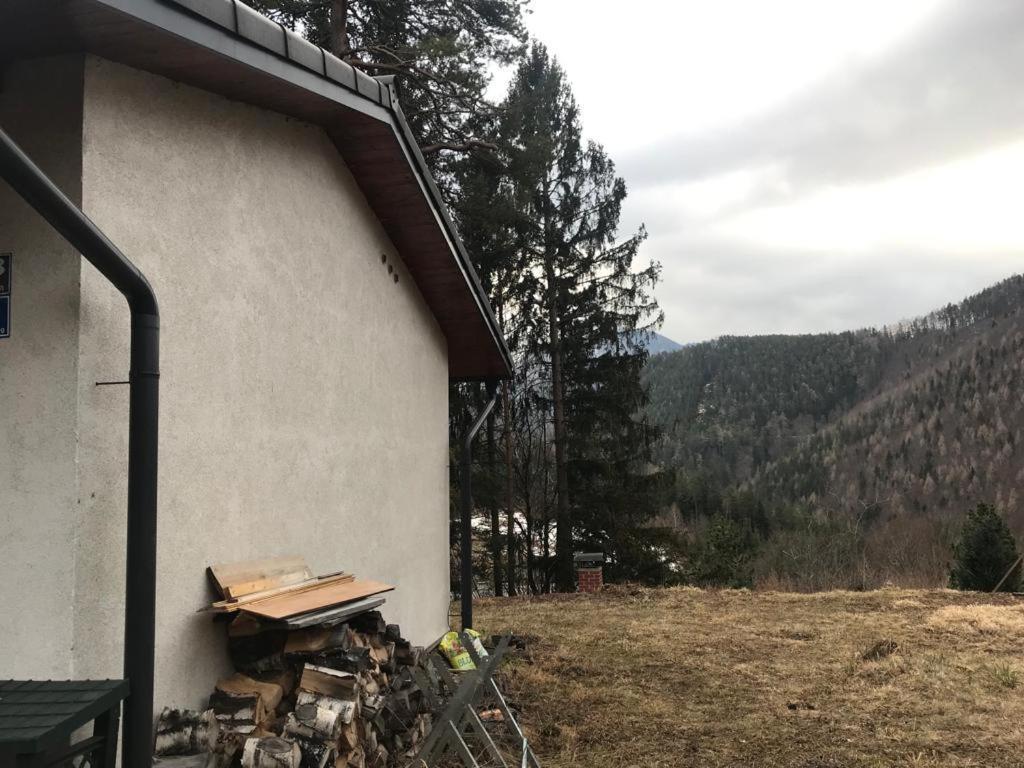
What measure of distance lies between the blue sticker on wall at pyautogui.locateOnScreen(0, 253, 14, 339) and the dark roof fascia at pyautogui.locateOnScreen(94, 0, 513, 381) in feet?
3.68

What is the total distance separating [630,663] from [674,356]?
295 ft

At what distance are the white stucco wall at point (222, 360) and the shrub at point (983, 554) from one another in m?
19.7

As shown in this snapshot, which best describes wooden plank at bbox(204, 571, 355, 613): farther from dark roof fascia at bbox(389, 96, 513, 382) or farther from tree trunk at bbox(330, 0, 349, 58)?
tree trunk at bbox(330, 0, 349, 58)

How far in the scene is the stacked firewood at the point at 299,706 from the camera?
3.35 m

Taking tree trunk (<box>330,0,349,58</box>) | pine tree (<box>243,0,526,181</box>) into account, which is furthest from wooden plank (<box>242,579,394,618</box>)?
tree trunk (<box>330,0,349,58</box>)

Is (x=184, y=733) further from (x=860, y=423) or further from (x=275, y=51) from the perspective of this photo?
(x=860, y=423)

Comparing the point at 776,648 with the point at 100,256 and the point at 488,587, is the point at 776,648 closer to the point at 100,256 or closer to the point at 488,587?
the point at 100,256

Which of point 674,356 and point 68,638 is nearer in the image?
Result: point 68,638

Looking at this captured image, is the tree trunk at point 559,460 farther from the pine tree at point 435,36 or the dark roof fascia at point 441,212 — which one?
the dark roof fascia at point 441,212

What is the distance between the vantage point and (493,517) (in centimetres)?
2244

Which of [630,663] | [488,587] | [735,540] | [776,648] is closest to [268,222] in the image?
[630,663]

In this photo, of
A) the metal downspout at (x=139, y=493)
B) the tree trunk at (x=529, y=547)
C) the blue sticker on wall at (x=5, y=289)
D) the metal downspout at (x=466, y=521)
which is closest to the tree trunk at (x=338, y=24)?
the metal downspout at (x=466, y=521)

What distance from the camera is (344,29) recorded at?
1307cm

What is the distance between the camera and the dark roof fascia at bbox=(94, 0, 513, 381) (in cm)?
318
